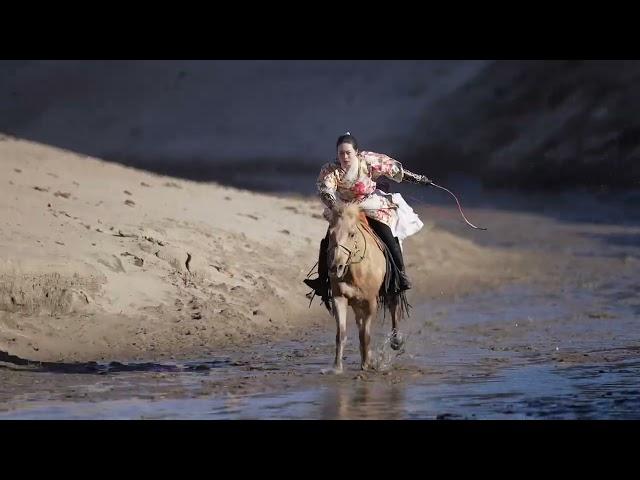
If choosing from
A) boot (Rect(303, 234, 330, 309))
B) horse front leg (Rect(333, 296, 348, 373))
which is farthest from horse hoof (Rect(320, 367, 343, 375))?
boot (Rect(303, 234, 330, 309))

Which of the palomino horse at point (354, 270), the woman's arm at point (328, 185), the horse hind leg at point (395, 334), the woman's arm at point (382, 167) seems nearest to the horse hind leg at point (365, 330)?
the palomino horse at point (354, 270)

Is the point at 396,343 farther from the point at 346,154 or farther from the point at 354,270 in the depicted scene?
the point at 346,154

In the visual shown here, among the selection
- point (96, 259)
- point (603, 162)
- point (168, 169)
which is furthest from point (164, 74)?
point (96, 259)

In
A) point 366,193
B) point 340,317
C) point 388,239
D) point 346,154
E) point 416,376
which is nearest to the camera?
point 340,317

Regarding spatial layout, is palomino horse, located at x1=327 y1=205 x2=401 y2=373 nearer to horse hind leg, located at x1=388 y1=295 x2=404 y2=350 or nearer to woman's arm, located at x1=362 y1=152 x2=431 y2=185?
woman's arm, located at x1=362 y1=152 x2=431 y2=185

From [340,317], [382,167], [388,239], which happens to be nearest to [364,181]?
[382,167]

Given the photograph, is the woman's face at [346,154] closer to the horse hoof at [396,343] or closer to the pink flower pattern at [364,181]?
the pink flower pattern at [364,181]

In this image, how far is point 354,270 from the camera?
11969 millimetres

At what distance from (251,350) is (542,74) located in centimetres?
1872

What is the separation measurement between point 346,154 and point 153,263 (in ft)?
15.2

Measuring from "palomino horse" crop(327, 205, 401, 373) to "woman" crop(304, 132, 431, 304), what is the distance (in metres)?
0.21

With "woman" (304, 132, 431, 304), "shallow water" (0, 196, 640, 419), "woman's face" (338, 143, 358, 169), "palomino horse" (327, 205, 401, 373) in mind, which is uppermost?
"woman's face" (338, 143, 358, 169)

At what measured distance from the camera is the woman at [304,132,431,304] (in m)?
12.1
